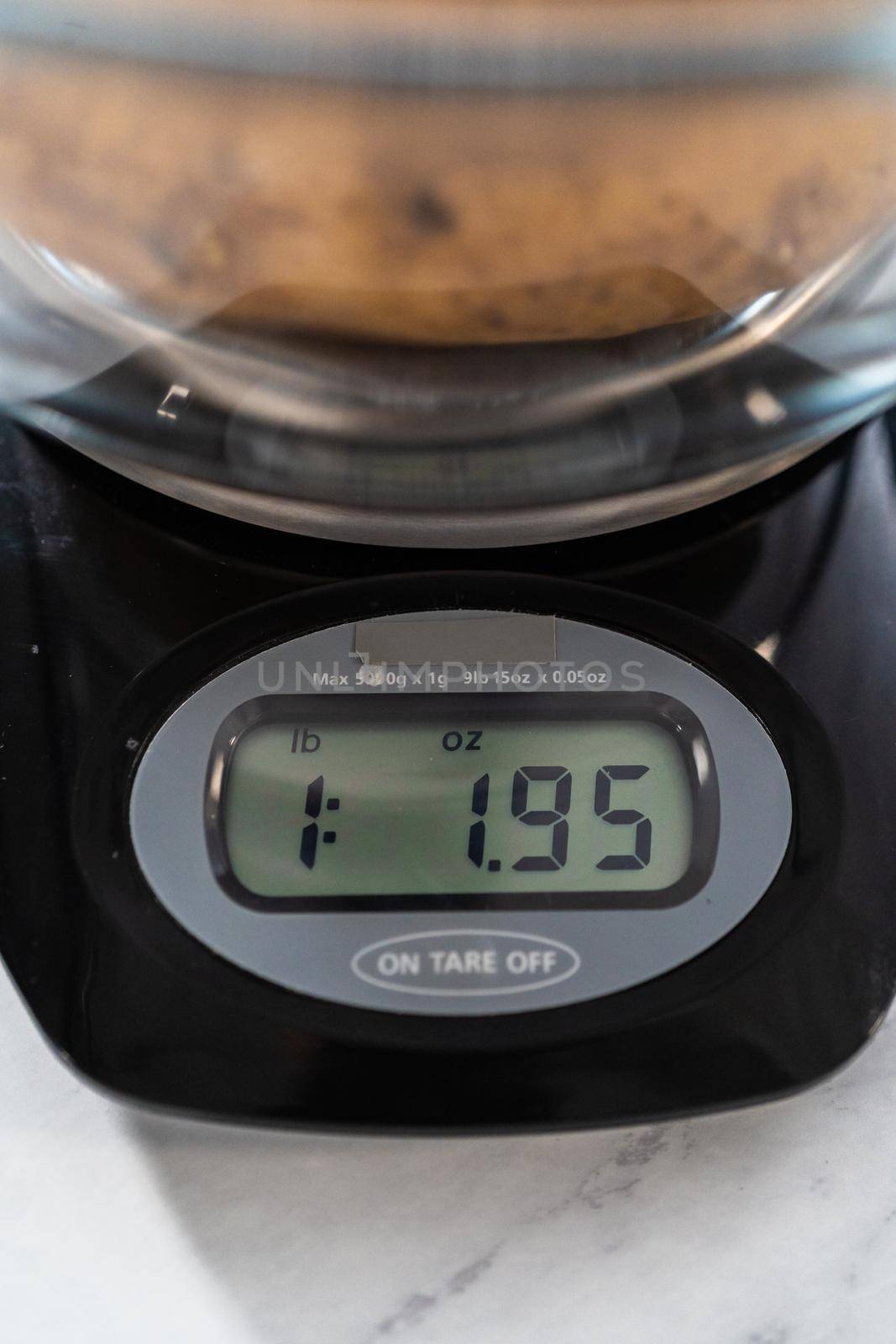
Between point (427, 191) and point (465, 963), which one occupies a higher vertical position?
point (427, 191)

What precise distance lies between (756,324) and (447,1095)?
24 cm

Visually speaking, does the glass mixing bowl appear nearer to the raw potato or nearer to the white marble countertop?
the raw potato

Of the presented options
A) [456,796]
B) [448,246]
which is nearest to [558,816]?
[456,796]

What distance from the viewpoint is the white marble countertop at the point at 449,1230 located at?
33 cm

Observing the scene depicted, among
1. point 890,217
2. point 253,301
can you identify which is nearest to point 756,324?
point 890,217

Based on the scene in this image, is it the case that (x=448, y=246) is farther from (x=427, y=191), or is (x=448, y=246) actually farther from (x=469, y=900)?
(x=469, y=900)

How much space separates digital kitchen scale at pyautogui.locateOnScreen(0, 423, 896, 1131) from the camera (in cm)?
36

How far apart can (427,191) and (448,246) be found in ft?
0.06

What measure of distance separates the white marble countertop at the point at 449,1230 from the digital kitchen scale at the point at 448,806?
3 cm

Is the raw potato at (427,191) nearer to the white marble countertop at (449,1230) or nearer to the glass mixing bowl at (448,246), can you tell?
the glass mixing bowl at (448,246)

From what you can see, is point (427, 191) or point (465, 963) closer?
point (427, 191)

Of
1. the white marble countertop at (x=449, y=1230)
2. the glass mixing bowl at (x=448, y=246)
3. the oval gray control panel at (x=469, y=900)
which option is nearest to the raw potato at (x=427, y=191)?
the glass mixing bowl at (x=448, y=246)

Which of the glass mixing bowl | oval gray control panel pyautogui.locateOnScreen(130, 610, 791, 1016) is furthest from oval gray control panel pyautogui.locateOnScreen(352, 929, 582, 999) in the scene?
the glass mixing bowl

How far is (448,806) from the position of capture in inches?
15.8
